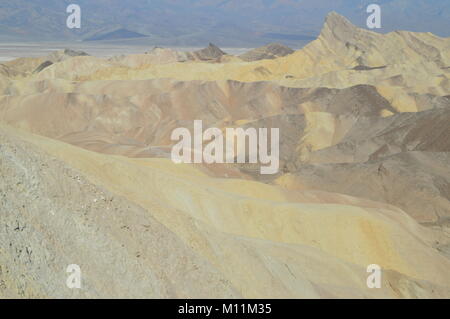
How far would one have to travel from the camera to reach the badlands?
295 inches

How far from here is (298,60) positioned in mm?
66938

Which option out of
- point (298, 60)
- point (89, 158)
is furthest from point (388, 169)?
point (298, 60)

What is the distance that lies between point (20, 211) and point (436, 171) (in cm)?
2397

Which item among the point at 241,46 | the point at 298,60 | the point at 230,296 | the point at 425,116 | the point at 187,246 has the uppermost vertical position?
the point at 241,46

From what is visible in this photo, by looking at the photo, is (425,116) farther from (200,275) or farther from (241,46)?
(241,46)

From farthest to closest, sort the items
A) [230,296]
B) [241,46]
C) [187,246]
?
[241,46] < [187,246] < [230,296]
